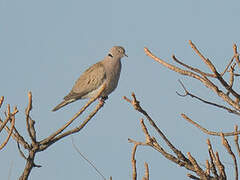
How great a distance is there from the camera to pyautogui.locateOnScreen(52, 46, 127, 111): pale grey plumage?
1262cm

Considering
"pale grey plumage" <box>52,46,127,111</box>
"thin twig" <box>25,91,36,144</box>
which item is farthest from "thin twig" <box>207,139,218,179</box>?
"pale grey plumage" <box>52,46,127,111</box>

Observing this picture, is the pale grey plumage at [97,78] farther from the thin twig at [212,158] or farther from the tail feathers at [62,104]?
the thin twig at [212,158]

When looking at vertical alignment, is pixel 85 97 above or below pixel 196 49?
above

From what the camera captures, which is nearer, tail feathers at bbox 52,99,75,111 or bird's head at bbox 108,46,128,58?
tail feathers at bbox 52,99,75,111

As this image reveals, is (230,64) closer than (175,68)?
No

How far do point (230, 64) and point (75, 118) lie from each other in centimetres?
179

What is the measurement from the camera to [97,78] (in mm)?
12773

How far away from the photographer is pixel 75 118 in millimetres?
3182

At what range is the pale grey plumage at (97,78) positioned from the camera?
41.4 ft

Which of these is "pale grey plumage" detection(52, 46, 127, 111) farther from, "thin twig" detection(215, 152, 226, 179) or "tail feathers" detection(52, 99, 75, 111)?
"thin twig" detection(215, 152, 226, 179)

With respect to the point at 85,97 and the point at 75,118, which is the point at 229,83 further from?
the point at 85,97

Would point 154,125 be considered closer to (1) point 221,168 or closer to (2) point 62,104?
(1) point 221,168

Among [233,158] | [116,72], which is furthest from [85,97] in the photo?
[233,158]

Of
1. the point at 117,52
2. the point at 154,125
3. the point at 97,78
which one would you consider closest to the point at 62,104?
the point at 97,78
